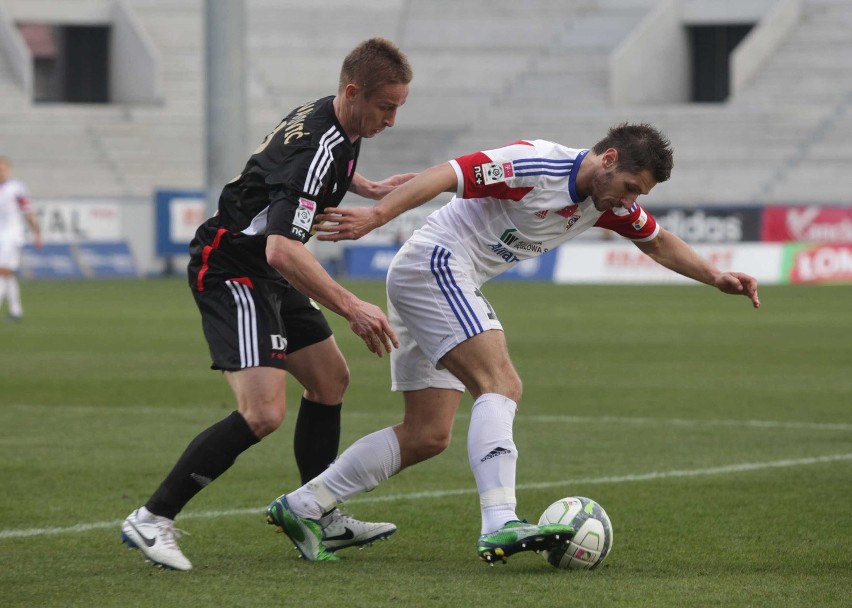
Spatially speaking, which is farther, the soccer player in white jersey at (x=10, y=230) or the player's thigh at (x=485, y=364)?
the soccer player in white jersey at (x=10, y=230)

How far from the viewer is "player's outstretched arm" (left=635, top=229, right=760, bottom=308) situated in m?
6.29

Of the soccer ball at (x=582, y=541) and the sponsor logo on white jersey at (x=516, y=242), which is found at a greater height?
the sponsor logo on white jersey at (x=516, y=242)

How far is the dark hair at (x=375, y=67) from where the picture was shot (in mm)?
5449

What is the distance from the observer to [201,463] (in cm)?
564

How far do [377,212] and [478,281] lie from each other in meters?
0.88

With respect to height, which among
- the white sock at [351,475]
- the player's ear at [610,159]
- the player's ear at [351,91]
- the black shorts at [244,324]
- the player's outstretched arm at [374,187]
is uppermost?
the player's ear at [351,91]

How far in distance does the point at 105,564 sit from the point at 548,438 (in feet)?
14.1

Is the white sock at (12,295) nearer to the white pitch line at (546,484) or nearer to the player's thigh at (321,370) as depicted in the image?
the white pitch line at (546,484)

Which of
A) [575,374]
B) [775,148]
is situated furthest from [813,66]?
[575,374]

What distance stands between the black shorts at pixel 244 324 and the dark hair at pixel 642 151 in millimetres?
1385

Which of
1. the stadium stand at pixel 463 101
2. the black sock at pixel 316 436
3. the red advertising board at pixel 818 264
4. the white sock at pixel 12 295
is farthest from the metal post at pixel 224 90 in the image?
the stadium stand at pixel 463 101

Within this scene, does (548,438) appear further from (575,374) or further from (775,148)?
(775,148)

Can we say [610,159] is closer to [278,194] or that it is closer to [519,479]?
[278,194]

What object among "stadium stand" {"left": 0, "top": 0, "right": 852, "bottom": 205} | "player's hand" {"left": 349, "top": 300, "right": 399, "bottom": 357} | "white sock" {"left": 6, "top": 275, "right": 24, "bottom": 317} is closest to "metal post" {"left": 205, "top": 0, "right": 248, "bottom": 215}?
"white sock" {"left": 6, "top": 275, "right": 24, "bottom": 317}
